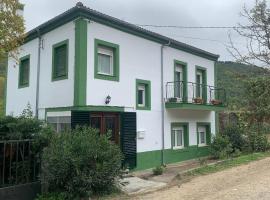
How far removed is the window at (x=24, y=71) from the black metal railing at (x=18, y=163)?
6755 millimetres

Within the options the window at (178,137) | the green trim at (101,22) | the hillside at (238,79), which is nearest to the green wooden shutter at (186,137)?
the window at (178,137)

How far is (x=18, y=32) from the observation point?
11.2 meters

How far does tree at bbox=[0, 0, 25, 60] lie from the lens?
10695mm

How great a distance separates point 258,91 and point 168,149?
23.2 ft

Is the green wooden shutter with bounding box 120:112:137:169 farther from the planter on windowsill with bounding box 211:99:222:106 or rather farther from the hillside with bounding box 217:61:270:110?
the hillside with bounding box 217:61:270:110

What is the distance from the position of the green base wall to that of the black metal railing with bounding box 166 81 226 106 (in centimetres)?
241

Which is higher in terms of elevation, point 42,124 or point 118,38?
point 118,38

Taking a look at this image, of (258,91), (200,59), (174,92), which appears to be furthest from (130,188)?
(258,91)

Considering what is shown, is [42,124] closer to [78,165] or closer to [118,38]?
[78,165]

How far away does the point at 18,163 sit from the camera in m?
9.84

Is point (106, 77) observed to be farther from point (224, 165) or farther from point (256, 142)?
point (256, 142)

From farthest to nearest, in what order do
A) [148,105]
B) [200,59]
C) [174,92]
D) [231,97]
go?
[231,97]
[200,59]
[174,92]
[148,105]

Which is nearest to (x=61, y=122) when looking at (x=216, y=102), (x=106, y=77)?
(x=106, y=77)

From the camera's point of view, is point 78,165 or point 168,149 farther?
point 168,149
